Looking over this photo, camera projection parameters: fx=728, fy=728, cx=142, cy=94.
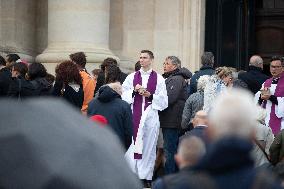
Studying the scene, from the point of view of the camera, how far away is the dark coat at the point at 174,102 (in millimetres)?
9812

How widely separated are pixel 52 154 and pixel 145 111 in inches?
325

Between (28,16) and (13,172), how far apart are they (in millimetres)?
12262

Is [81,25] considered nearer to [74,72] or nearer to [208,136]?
[74,72]

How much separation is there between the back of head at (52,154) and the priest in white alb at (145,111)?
8067 millimetres

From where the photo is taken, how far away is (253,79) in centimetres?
999

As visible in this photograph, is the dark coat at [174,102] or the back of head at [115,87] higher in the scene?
the back of head at [115,87]

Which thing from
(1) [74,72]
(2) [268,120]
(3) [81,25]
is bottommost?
(2) [268,120]

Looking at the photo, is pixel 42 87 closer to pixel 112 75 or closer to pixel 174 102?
pixel 112 75

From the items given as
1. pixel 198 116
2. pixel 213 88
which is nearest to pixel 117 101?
pixel 213 88

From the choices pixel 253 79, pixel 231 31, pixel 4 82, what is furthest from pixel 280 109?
pixel 231 31

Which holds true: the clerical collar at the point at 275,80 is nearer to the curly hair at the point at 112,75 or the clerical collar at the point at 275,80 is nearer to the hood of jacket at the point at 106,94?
the curly hair at the point at 112,75

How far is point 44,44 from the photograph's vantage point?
1345 centimetres

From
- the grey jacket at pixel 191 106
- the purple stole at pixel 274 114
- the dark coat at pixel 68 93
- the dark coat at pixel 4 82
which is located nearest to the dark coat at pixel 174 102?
the grey jacket at pixel 191 106

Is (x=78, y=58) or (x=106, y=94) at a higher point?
(x=78, y=58)
